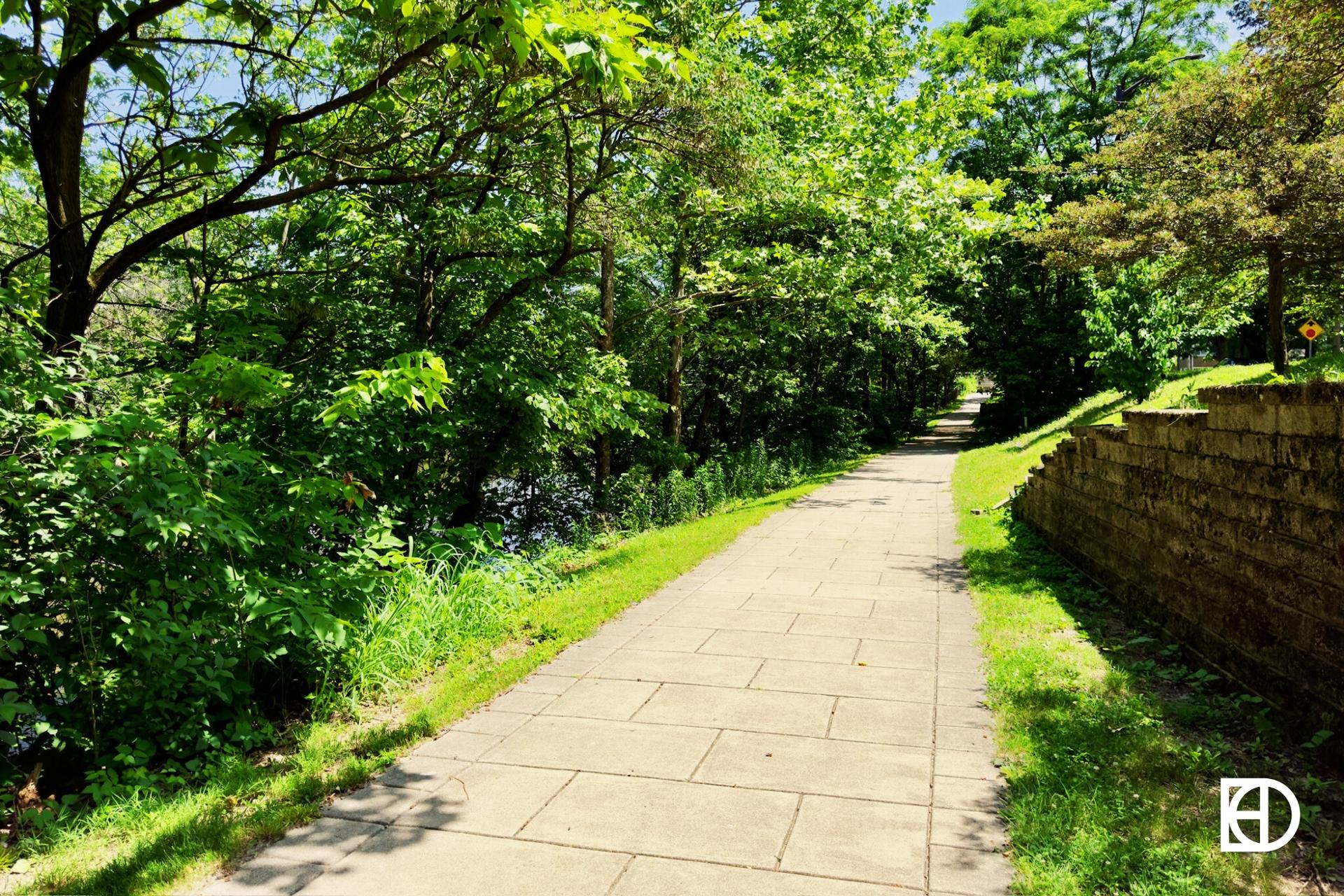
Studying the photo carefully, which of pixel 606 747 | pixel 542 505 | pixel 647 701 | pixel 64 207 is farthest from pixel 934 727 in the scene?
pixel 542 505

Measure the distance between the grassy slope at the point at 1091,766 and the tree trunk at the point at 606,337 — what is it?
22.3ft

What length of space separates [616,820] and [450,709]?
5.05ft

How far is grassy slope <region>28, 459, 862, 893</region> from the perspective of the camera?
2908 millimetres

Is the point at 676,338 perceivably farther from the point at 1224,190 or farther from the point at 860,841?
the point at 860,841

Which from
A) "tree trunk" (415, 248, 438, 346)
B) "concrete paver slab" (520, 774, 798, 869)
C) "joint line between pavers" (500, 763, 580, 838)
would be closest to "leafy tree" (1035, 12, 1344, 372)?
"tree trunk" (415, 248, 438, 346)

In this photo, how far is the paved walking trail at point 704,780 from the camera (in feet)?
9.52

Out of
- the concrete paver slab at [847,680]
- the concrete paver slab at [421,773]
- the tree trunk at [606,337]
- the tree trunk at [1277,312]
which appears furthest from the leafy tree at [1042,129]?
the concrete paver slab at [421,773]

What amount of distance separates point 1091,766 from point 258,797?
3677 mm

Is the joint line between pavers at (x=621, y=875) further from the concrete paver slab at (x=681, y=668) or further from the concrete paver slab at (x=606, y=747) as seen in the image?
the concrete paver slab at (x=681, y=668)

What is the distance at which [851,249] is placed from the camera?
14930 mm

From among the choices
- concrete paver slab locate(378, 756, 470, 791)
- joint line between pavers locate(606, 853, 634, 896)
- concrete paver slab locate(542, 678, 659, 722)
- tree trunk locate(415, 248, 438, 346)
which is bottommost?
joint line between pavers locate(606, 853, 634, 896)

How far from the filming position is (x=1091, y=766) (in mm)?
3580

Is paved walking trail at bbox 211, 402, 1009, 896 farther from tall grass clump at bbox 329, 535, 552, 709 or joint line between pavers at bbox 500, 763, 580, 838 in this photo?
tall grass clump at bbox 329, 535, 552, 709

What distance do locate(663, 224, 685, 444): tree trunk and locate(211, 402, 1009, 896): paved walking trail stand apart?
357 inches
